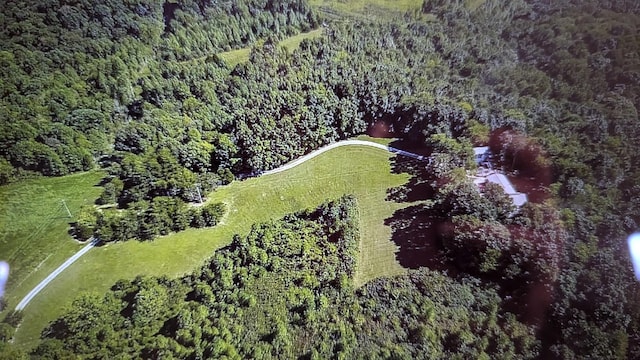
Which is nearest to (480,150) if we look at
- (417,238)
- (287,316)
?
(417,238)

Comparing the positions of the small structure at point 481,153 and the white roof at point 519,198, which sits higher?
the small structure at point 481,153

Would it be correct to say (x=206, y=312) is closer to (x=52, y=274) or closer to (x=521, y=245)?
(x=52, y=274)

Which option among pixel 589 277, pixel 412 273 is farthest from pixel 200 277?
→ pixel 589 277

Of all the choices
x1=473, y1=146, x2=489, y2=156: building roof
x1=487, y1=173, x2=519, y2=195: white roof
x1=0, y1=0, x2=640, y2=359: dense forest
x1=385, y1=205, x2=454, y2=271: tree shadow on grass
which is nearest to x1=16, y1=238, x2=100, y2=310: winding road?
x1=0, y1=0, x2=640, y2=359: dense forest

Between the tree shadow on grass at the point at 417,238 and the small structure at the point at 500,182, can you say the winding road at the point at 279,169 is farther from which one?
the tree shadow on grass at the point at 417,238

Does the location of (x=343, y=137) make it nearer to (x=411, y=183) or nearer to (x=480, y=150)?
(x=411, y=183)

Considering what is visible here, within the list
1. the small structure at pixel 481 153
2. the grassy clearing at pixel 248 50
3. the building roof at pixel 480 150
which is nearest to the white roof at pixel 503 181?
the small structure at pixel 481 153
